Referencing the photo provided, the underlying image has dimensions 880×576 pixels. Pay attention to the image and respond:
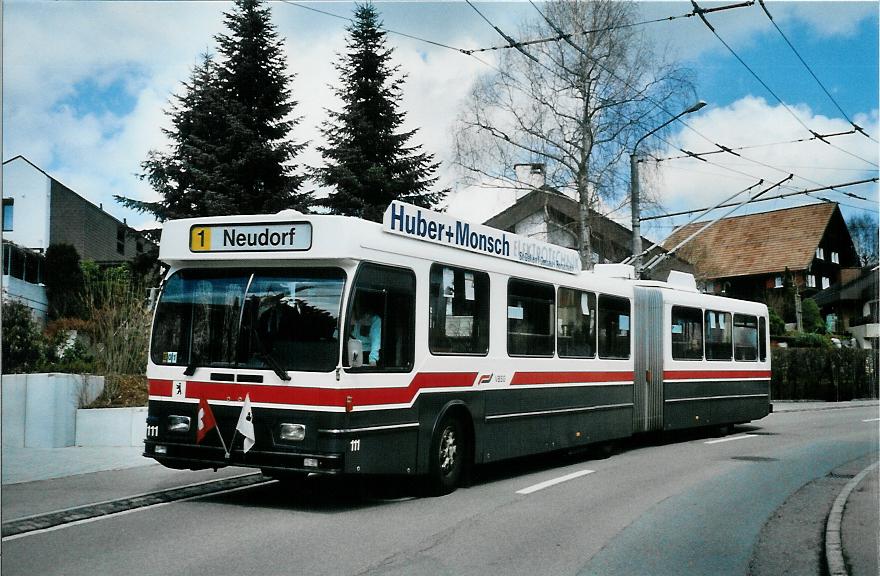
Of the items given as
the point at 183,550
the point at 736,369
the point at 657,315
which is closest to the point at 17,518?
the point at 183,550

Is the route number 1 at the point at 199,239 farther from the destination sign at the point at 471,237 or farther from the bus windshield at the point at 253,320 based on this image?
the destination sign at the point at 471,237

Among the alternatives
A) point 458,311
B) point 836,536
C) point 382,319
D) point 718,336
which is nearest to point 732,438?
point 718,336

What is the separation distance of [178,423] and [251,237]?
1950 mm

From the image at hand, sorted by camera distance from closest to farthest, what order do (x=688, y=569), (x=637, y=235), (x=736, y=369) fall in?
(x=688, y=569)
(x=736, y=369)
(x=637, y=235)

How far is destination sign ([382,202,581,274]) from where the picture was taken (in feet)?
32.8

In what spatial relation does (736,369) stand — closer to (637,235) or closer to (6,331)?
(637,235)

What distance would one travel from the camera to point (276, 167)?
24719mm

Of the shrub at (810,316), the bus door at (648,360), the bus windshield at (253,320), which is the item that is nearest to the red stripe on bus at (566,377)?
the bus door at (648,360)

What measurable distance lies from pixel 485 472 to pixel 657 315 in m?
5.33

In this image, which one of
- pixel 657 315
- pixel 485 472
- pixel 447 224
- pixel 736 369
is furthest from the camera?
pixel 736 369

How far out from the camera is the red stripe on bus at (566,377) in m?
12.2

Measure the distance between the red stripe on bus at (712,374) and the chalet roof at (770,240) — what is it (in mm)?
39736

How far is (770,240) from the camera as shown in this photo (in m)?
Answer: 64.9

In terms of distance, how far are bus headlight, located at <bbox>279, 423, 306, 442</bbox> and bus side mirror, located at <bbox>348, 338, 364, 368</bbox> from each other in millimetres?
741
